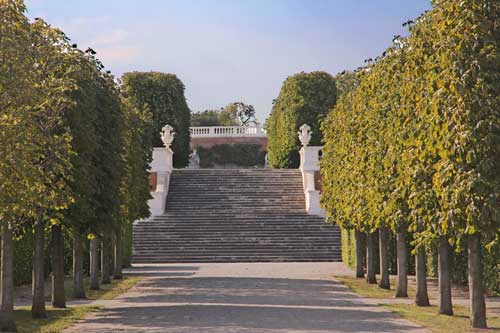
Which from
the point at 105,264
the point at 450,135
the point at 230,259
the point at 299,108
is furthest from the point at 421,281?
the point at 299,108

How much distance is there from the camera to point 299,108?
61.5m

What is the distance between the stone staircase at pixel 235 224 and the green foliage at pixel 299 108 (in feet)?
21.3

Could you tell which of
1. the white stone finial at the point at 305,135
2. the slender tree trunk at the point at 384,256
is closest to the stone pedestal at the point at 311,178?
the white stone finial at the point at 305,135

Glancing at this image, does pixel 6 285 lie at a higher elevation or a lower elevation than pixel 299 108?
lower

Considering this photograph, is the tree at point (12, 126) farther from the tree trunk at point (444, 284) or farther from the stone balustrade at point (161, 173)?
the stone balustrade at point (161, 173)

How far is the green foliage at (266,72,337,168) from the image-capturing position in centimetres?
6056

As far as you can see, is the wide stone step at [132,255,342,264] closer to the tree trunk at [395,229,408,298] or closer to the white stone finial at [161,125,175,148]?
the white stone finial at [161,125,175,148]

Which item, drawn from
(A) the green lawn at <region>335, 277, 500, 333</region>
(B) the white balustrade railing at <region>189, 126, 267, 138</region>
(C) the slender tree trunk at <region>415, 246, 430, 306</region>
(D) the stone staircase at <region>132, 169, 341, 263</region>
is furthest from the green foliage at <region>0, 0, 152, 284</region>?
(B) the white balustrade railing at <region>189, 126, 267, 138</region>

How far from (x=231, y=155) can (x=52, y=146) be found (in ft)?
209

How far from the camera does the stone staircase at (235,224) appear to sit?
41219 mm

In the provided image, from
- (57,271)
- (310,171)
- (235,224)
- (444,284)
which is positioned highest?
(310,171)

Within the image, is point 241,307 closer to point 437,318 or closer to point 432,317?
point 432,317

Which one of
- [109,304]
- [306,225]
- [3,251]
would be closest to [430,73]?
[3,251]

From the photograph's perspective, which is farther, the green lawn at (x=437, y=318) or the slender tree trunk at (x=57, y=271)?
Result: the slender tree trunk at (x=57, y=271)
